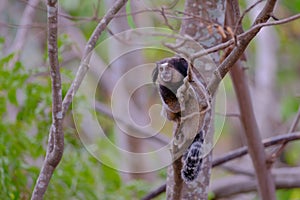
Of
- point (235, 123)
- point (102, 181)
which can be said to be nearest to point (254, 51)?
point (235, 123)

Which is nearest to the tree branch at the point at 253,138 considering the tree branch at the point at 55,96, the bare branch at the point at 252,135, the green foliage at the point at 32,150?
the bare branch at the point at 252,135

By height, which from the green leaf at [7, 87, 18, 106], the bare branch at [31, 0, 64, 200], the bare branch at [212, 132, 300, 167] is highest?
the bare branch at [31, 0, 64, 200]

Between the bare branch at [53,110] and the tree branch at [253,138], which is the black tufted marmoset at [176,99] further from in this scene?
the tree branch at [253,138]

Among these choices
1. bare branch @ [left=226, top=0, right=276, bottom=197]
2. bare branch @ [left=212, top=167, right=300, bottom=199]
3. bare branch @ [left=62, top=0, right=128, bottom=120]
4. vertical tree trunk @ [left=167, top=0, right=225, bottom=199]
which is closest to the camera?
bare branch @ [left=62, top=0, right=128, bottom=120]

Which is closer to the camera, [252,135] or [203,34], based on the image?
[203,34]

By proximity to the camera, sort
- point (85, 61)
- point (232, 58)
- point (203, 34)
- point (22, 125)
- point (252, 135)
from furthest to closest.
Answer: point (22, 125) → point (252, 135) → point (203, 34) → point (85, 61) → point (232, 58)

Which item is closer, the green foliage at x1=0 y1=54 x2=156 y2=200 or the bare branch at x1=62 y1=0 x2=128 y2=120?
the bare branch at x1=62 y1=0 x2=128 y2=120

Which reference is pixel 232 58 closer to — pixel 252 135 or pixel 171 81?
pixel 171 81

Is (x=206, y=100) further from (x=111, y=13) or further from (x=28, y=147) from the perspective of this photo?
→ (x=28, y=147)

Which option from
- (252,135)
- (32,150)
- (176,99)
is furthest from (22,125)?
(176,99)

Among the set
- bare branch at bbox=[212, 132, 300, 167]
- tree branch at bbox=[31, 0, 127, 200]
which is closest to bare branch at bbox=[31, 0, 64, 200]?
tree branch at bbox=[31, 0, 127, 200]

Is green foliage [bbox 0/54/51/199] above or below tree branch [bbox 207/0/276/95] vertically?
below

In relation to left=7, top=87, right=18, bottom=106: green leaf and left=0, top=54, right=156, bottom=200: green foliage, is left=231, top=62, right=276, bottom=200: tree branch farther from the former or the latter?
left=7, top=87, right=18, bottom=106: green leaf

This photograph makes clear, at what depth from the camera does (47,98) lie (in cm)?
182
